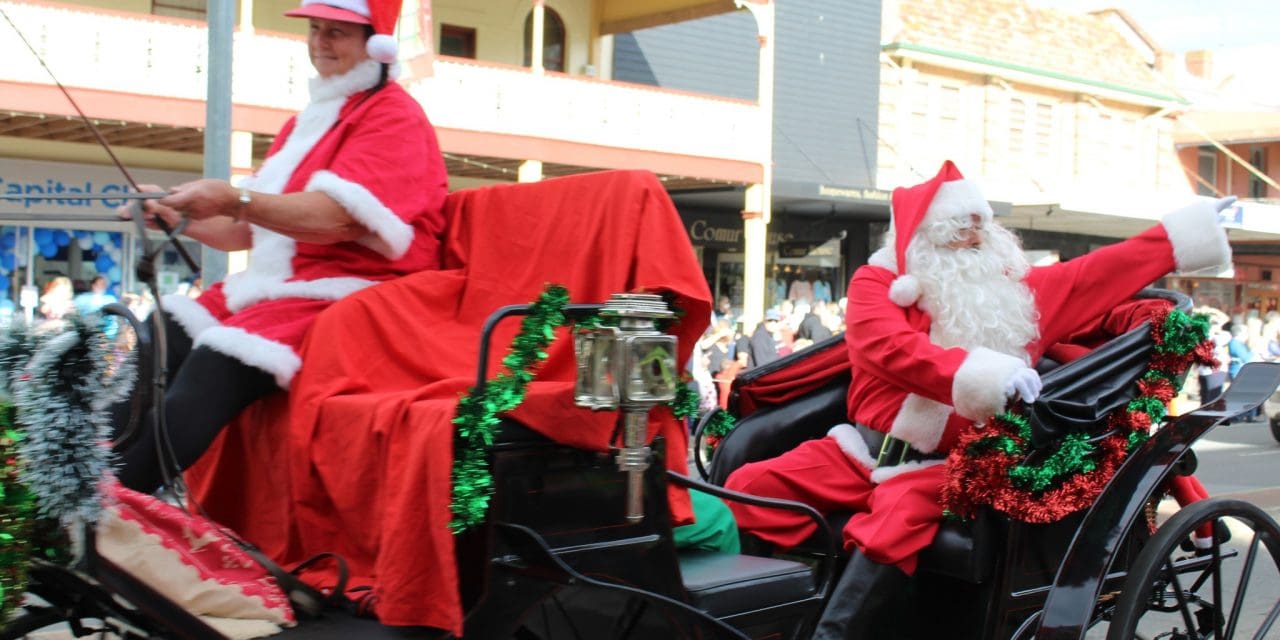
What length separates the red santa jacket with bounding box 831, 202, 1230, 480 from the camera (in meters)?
3.52

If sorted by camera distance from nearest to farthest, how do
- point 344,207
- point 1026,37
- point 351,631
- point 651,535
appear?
point 351,631
point 651,535
point 344,207
point 1026,37

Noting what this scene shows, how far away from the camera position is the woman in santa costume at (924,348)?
11.6 feet

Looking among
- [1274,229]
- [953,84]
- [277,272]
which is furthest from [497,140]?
[1274,229]

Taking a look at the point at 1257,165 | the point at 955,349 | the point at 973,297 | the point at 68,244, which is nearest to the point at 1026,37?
the point at 1257,165

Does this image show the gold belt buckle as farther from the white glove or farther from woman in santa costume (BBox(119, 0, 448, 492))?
woman in santa costume (BBox(119, 0, 448, 492))

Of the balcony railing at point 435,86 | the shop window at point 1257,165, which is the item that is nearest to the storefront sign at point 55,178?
the balcony railing at point 435,86

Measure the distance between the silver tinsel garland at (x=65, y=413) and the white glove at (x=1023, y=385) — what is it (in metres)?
2.22

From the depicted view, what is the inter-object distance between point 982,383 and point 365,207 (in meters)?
1.70

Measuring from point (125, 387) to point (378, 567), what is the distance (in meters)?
0.66

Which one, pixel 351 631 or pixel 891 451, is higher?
pixel 891 451

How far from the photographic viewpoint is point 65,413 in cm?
244

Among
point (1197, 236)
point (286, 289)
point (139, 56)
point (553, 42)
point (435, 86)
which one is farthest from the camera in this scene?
point (553, 42)

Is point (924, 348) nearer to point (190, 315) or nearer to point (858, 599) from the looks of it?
point (858, 599)

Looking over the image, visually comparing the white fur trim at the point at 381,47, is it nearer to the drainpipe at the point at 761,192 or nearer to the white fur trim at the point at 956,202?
the white fur trim at the point at 956,202
